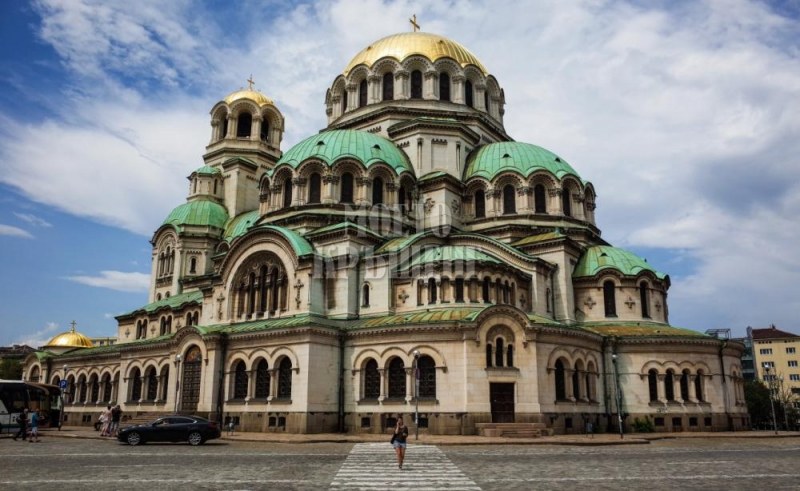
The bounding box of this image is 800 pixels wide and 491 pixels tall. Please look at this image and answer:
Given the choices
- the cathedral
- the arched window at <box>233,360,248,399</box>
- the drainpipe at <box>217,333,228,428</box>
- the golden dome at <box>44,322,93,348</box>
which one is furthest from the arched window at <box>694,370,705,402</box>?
the golden dome at <box>44,322,93,348</box>

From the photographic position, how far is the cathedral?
113 ft

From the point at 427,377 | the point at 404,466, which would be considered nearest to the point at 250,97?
the point at 427,377

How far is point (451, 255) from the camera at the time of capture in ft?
123

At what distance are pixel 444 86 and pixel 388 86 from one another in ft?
14.8

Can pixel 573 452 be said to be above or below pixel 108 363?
below

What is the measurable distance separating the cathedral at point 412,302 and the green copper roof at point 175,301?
20 centimetres

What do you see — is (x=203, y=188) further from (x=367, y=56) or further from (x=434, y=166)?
(x=434, y=166)

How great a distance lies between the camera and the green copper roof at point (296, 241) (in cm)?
3875

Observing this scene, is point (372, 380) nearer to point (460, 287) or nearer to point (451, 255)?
point (460, 287)

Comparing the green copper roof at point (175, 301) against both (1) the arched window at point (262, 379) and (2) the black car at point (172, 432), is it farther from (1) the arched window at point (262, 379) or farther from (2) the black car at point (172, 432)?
(2) the black car at point (172, 432)

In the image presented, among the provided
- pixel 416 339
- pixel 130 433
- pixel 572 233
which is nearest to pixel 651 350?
pixel 572 233

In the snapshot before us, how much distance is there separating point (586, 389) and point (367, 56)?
3202 cm

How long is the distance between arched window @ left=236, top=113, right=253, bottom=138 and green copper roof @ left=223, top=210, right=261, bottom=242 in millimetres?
9368

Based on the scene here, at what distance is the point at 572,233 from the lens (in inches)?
1816
